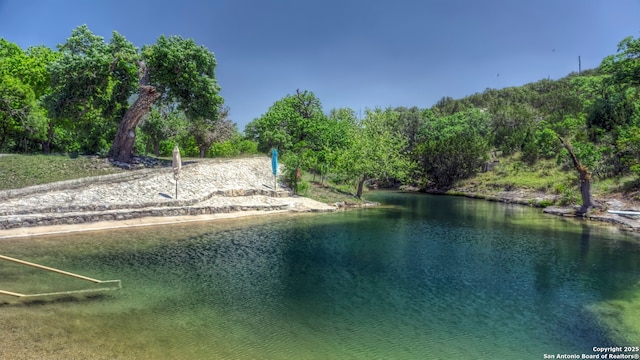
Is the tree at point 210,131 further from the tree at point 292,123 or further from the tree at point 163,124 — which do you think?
the tree at point 292,123

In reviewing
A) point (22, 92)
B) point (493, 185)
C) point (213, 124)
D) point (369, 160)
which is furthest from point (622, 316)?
point (213, 124)

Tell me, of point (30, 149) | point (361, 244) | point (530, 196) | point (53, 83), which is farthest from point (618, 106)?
point (30, 149)

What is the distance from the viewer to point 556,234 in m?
31.4

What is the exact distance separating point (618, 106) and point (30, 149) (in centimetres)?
9041

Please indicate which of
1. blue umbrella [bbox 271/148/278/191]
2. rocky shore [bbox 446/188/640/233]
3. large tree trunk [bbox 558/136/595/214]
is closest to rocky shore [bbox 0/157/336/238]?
blue umbrella [bbox 271/148/278/191]

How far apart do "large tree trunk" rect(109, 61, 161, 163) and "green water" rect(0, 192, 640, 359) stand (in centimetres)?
1934

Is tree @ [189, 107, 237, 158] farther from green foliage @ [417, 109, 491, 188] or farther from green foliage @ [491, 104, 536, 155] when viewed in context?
green foliage @ [491, 104, 536, 155]

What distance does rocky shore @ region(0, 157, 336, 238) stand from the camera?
27295mm

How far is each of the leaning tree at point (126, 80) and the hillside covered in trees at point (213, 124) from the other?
116 mm

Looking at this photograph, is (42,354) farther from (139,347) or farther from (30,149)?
(30,149)

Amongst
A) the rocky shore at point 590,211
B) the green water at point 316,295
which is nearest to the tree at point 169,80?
the green water at point 316,295

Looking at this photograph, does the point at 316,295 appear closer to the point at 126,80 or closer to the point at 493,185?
the point at 126,80

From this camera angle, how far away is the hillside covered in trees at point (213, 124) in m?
42.2

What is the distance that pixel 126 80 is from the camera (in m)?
45.5
